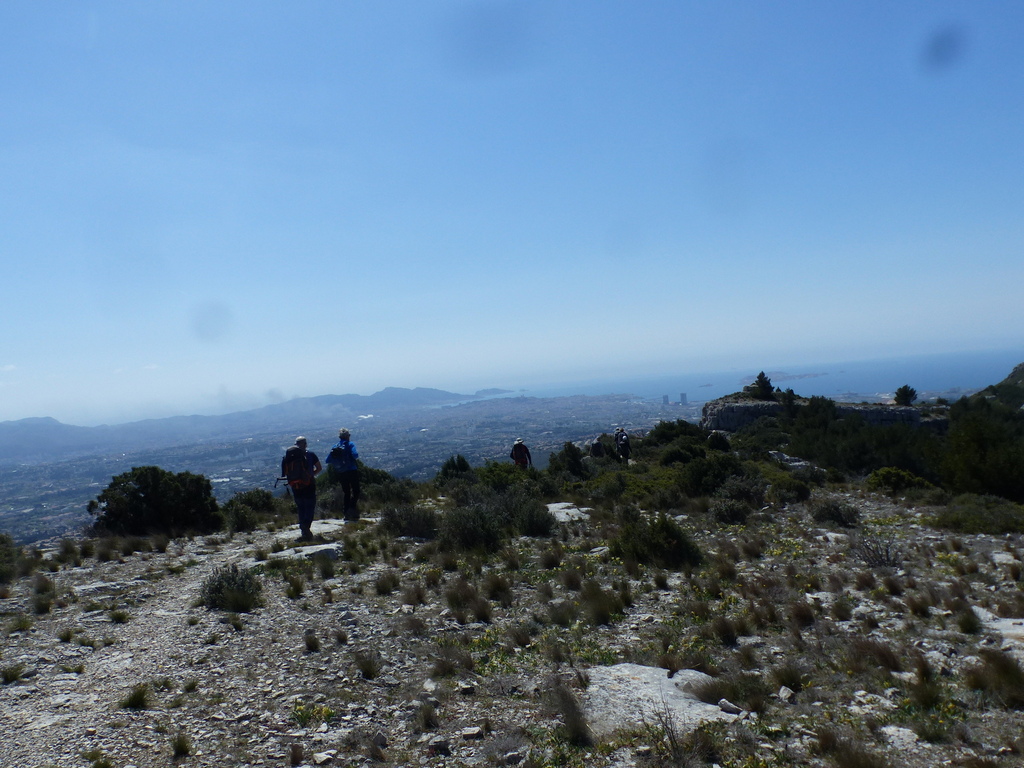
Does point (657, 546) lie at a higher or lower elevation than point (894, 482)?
higher

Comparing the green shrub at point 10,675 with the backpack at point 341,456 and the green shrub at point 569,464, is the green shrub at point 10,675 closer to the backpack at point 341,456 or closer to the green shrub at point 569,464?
the backpack at point 341,456

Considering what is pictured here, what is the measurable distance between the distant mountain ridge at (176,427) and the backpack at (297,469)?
295 feet

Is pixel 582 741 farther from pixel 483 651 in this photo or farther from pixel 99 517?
pixel 99 517

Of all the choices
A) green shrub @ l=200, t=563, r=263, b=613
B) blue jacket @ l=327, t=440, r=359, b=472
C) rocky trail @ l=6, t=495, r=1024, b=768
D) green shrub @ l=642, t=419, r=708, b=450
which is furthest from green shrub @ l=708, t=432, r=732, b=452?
green shrub @ l=200, t=563, r=263, b=613

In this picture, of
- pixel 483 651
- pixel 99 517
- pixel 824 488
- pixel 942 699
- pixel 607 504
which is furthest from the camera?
pixel 824 488

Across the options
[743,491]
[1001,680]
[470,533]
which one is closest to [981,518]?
[743,491]

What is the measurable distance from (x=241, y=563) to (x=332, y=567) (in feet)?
7.02

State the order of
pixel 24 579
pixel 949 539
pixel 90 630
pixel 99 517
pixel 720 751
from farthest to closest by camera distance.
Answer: pixel 99 517 < pixel 949 539 < pixel 24 579 < pixel 90 630 < pixel 720 751

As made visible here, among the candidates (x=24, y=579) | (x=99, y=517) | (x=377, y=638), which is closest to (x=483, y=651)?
(x=377, y=638)

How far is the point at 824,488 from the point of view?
18.3 meters

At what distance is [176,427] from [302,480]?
12807 cm

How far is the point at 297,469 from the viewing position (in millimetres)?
12867

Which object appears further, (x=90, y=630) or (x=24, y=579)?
(x=24, y=579)

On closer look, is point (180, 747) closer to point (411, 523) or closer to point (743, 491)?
point (411, 523)
